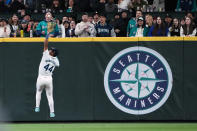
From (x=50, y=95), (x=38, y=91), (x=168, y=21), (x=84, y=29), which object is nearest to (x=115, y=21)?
(x=84, y=29)

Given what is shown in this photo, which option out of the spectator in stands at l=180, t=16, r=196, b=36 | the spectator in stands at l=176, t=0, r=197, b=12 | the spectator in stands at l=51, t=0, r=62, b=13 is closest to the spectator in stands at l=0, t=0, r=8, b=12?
the spectator in stands at l=51, t=0, r=62, b=13

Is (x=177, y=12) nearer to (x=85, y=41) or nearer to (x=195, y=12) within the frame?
(x=195, y=12)

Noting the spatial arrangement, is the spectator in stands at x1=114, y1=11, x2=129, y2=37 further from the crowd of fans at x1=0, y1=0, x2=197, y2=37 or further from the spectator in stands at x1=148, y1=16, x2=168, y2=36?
the spectator in stands at x1=148, y1=16, x2=168, y2=36

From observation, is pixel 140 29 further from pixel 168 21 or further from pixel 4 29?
pixel 4 29

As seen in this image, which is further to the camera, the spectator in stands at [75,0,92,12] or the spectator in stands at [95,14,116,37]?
the spectator in stands at [75,0,92,12]

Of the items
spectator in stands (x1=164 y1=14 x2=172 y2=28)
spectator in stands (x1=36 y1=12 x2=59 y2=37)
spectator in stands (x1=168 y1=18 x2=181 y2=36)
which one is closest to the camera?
spectator in stands (x1=36 y1=12 x2=59 y2=37)

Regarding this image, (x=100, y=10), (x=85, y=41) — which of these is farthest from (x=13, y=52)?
(x=100, y=10)

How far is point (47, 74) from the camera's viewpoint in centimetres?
1414

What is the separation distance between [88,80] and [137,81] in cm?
136

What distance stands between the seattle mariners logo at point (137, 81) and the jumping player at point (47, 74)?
1527mm

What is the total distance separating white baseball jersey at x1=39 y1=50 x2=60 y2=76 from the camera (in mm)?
14047

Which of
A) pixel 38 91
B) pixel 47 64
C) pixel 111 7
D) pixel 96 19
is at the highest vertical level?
pixel 111 7

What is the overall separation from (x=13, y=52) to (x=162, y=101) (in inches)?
171

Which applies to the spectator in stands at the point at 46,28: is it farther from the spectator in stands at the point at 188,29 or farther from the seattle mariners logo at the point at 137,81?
the spectator in stands at the point at 188,29
